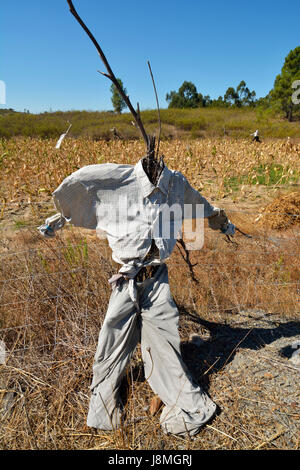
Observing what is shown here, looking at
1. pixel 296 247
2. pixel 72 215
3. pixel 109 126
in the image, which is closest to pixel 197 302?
pixel 72 215

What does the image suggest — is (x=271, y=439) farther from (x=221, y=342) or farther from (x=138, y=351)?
(x=138, y=351)

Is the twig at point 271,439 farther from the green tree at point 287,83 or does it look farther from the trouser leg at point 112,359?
the green tree at point 287,83

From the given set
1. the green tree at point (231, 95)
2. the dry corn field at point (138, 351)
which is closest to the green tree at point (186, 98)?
the green tree at point (231, 95)

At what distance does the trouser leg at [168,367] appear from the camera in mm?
1530

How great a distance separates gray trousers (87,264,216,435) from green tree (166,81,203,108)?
4170cm

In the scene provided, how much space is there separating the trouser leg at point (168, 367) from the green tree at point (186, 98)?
4168 centimetres

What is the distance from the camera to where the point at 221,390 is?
5.70ft

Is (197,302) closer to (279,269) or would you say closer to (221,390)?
(221,390)

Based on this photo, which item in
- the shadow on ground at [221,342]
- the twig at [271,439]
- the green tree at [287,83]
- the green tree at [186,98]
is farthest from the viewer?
the green tree at [186,98]

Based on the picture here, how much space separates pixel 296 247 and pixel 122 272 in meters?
2.89

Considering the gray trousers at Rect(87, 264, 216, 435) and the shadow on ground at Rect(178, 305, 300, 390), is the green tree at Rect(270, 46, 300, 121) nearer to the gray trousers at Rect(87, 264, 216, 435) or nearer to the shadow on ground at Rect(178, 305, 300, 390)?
the shadow on ground at Rect(178, 305, 300, 390)

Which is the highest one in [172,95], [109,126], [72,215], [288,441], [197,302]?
[172,95]

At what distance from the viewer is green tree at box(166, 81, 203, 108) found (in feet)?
131

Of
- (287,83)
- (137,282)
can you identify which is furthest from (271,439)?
(287,83)
